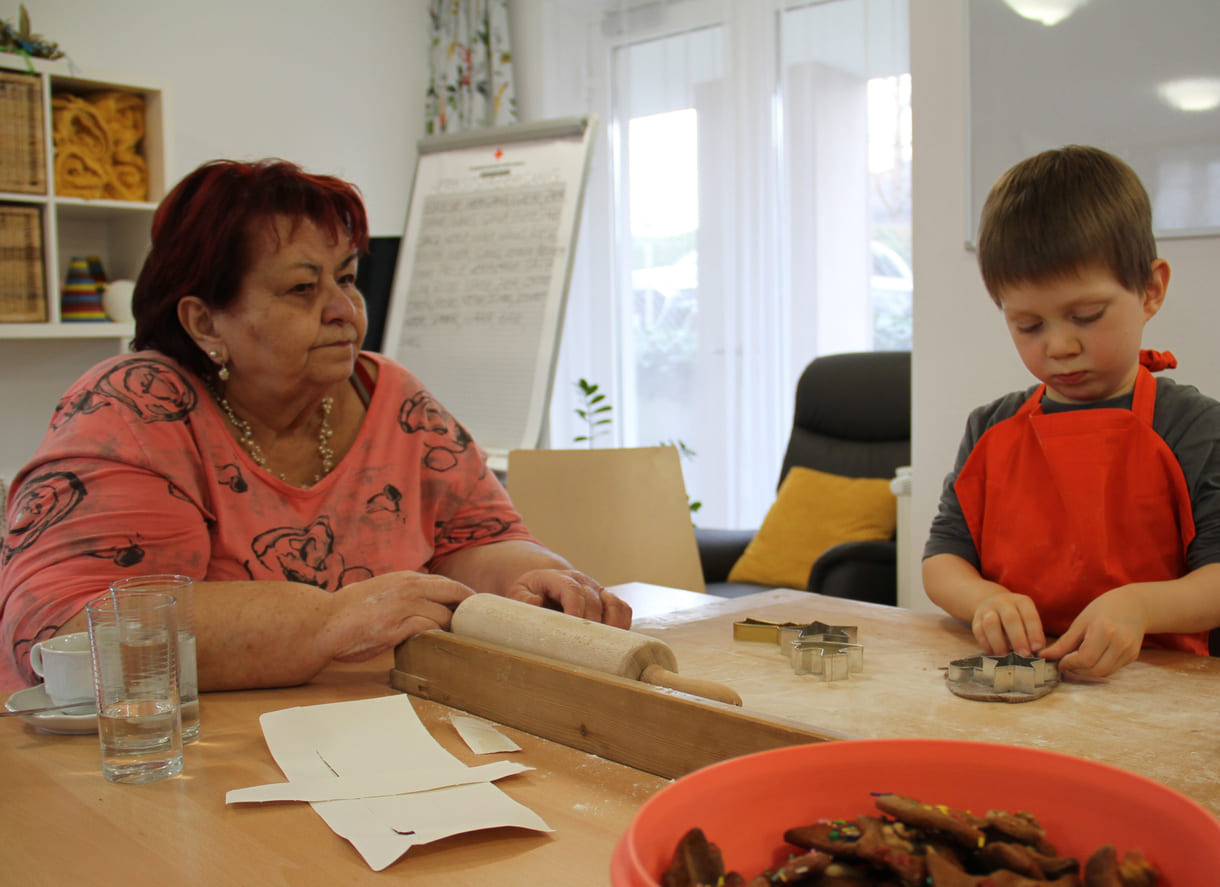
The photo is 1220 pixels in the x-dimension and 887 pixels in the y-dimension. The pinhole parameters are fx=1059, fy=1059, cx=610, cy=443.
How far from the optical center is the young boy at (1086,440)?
126cm

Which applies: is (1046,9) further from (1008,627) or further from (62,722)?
(62,722)

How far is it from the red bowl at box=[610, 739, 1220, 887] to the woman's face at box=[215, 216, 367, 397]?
1.13 metres

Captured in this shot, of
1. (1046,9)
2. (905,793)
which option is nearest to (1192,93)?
(1046,9)

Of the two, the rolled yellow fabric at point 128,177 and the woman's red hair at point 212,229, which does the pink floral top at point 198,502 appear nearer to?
the woman's red hair at point 212,229

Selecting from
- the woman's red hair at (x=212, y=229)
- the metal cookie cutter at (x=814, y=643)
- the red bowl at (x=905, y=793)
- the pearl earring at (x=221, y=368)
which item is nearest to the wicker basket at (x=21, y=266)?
the woman's red hair at (x=212, y=229)

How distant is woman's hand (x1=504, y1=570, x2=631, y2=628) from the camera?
1.33 metres

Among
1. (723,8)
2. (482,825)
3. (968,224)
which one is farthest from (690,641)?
(723,8)

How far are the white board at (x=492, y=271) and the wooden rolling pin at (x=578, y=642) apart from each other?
2.39 m

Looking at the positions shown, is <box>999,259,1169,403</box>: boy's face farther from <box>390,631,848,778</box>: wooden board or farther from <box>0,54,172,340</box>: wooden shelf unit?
<box>0,54,172,340</box>: wooden shelf unit

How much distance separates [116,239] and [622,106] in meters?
2.12

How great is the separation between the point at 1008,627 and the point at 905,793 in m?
0.65

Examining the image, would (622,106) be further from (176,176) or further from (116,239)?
(116,239)

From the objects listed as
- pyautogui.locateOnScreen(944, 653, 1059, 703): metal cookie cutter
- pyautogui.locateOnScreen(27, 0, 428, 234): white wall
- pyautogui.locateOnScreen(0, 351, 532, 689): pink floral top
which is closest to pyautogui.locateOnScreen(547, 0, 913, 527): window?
pyautogui.locateOnScreen(27, 0, 428, 234): white wall

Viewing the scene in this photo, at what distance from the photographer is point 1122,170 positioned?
1324 millimetres
